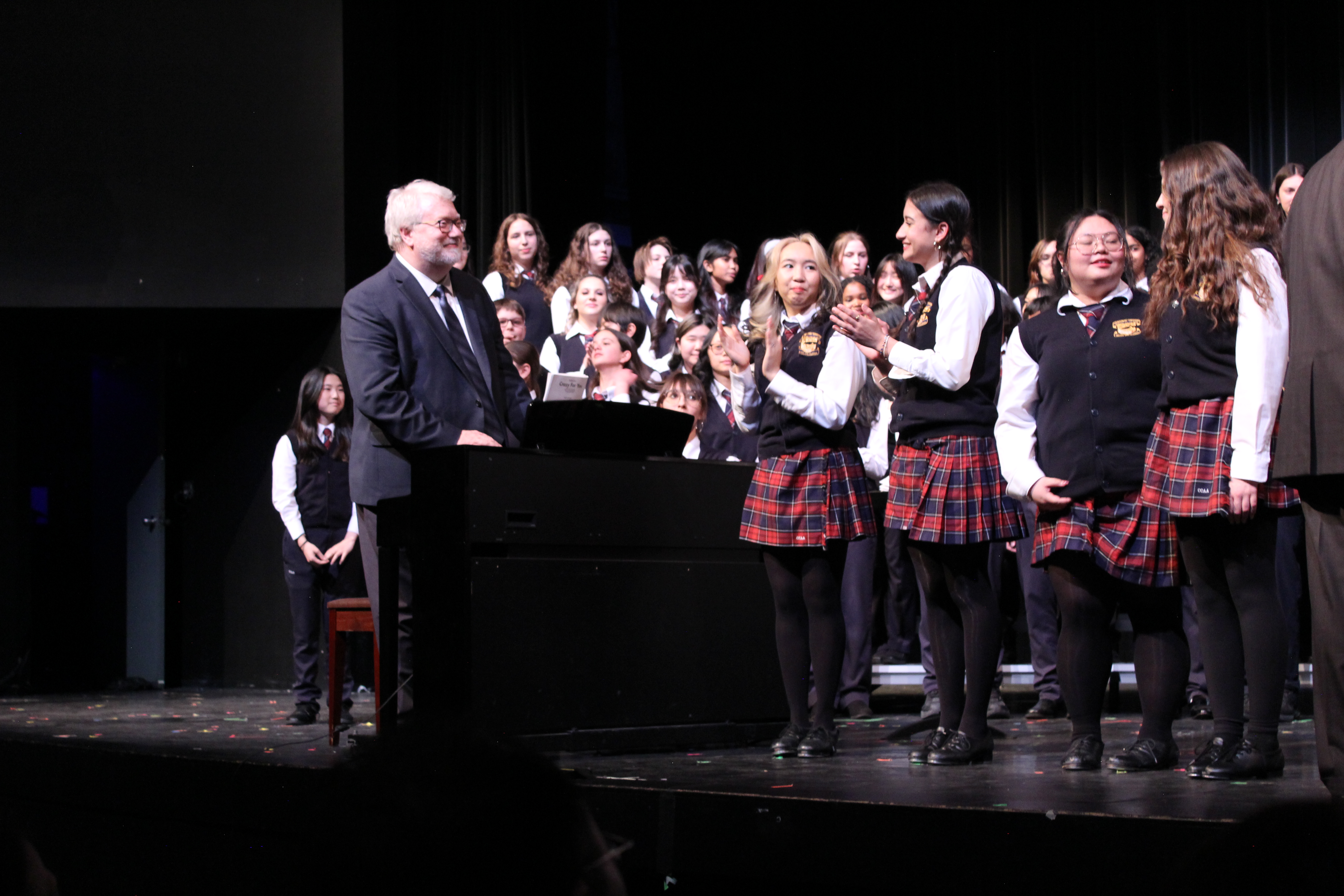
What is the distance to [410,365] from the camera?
3787mm

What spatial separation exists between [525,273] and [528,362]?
154 cm

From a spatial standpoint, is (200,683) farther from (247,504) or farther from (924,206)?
(924,206)

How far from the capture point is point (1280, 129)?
6574mm

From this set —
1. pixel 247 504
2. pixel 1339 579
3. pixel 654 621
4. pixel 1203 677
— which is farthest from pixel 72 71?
pixel 1339 579

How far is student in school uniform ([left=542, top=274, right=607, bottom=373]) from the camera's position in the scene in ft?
20.8

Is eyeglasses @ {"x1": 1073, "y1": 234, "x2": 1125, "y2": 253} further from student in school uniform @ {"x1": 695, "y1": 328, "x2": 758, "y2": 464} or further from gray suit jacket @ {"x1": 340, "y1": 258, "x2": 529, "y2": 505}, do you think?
student in school uniform @ {"x1": 695, "y1": 328, "x2": 758, "y2": 464}

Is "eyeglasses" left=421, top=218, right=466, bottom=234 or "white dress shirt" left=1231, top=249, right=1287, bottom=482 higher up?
"eyeglasses" left=421, top=218, right=466, bottom=234

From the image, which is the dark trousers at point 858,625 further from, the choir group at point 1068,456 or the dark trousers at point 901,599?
the choir group at point 1068,456

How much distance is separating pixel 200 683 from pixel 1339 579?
672cm

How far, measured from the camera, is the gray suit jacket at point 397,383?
12.1 feet

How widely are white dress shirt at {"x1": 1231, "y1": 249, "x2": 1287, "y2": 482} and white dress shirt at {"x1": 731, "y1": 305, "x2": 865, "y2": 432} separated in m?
1.07

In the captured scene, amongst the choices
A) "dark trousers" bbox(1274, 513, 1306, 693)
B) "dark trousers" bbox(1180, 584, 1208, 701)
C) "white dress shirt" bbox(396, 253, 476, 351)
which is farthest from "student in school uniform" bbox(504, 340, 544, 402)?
"dark trousers" bbox(1274, 513, 1306, 693)

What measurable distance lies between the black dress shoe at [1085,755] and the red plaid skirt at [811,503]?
77cm

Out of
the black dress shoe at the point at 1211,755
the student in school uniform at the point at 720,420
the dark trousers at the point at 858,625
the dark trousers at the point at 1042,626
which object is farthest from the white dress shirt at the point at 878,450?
the black dress shoe at the point at 1211,755
